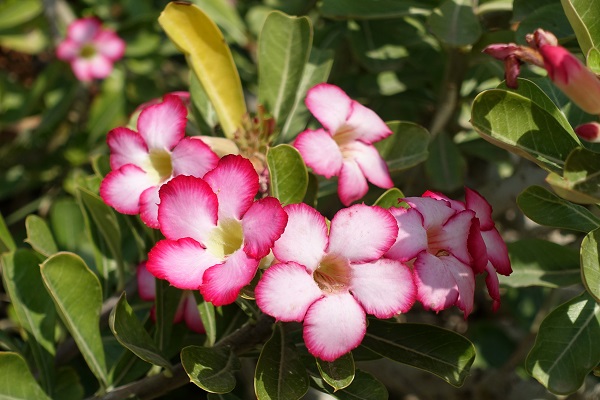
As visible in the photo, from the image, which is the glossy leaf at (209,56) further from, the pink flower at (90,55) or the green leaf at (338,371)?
the pink flower at (90,55)

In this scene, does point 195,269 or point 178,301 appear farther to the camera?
point 178,301

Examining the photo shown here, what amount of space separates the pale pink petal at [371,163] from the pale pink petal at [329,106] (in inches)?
1.8

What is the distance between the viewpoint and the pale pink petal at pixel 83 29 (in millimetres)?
2416

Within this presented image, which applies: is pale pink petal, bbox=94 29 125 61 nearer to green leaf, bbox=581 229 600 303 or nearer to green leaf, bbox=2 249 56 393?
green leaf, bbox=2 249 56 393

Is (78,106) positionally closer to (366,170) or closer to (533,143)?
(366,170)

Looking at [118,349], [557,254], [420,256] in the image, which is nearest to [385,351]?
[420,256]

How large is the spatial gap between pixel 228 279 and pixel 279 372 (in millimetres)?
180

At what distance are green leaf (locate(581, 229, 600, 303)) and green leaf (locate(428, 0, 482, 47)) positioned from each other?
1.71ft

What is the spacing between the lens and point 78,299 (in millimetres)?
1105

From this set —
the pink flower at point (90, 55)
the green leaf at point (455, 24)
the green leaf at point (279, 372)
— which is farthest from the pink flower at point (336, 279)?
the pink flower at point (90, 55)

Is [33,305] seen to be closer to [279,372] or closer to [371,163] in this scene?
[279,372]

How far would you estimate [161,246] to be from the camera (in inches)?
34.4

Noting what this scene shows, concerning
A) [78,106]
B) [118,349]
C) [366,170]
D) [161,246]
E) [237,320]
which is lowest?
[78,106]

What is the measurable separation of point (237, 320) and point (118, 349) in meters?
0.31
